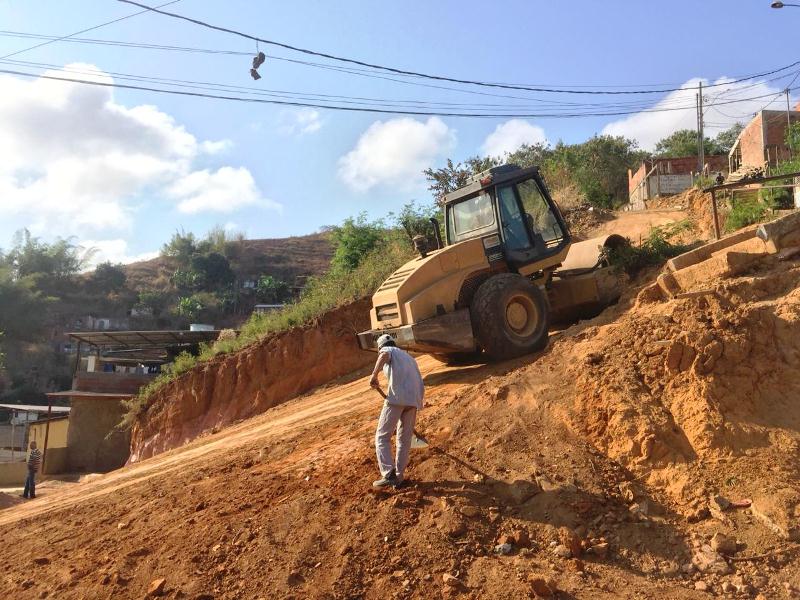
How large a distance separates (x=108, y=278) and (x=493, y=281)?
49575 millimetres

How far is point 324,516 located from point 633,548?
2400mm

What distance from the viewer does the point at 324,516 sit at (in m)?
5.22

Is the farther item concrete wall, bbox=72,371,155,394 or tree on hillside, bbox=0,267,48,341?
tree on hillside, bbox=0,267,48,341

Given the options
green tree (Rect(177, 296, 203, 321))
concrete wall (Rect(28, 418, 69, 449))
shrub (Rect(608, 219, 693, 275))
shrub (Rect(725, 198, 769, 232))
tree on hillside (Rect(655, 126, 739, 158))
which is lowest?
concrete wall (Rect(28, 418, 69, 449))

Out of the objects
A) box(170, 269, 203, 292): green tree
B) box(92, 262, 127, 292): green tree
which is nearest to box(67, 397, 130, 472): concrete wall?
box(170, 269, 203, 292): green tree

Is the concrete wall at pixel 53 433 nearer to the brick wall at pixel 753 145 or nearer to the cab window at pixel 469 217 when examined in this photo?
the cab window at pixel 469 217

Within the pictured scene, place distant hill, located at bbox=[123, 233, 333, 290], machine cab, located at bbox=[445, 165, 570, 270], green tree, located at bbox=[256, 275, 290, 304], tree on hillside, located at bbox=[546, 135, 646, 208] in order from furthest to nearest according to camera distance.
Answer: distant hill, located at bbox=[123, 233, 333, 290] < green tree, located at bbox=[256, 275, 290, 304] < tree on hillside, located at bbox=[546, 135, 646, 208] < machine cab, located at bbox=[445, 165, 570, 270]

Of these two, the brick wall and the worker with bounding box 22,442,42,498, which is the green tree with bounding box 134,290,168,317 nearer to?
the worker with bounding box 22,442,42,498

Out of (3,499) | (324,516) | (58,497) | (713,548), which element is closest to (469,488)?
(324,516)

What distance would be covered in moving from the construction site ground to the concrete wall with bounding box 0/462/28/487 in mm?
16374

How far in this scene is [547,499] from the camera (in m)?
4.95

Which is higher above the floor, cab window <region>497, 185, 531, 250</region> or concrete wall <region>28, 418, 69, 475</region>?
cab window <region>497, 185, 531, 250</region>

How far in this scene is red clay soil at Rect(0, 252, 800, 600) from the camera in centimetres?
430

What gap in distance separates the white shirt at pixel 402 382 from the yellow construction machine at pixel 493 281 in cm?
217
